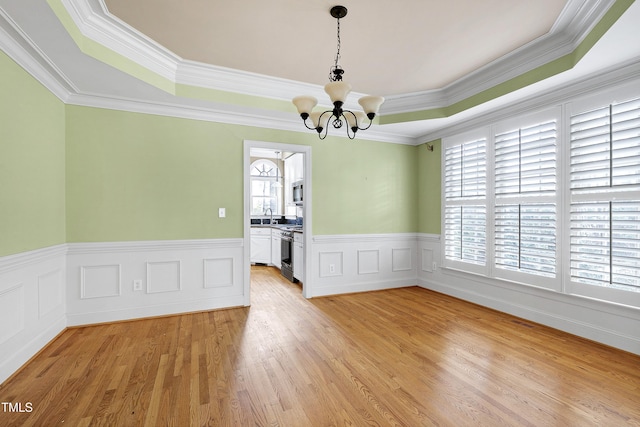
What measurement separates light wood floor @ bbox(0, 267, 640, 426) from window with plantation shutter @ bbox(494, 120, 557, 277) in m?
0.75

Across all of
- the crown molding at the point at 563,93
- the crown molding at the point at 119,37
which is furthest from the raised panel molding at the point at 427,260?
the crown molding at the point at 119,37

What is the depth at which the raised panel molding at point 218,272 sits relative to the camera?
3.77 meters

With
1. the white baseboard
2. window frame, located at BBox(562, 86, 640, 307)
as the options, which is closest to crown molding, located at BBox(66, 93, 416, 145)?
window frame, located at BBox(562, 86, 640, 307)

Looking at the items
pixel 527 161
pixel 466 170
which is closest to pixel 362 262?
pixel 466 170

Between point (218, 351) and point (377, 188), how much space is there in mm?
3326

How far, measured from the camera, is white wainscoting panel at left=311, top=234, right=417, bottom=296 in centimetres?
445

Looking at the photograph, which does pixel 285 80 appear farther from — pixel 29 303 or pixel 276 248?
pixel 276 248

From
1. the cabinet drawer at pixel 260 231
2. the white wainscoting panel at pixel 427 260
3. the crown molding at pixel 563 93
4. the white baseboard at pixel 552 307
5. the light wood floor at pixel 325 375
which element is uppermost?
the crown molding at pixel 563 93

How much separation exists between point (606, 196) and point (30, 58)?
5.13m

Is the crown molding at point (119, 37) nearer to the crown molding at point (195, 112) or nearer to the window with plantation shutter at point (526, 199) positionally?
the crown molding at point (195, 112)

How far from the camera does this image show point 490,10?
233cm

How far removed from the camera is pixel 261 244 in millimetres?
6879

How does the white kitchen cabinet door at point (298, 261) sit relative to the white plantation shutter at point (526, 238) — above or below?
below

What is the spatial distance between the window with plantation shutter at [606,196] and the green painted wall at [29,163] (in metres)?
4.98
